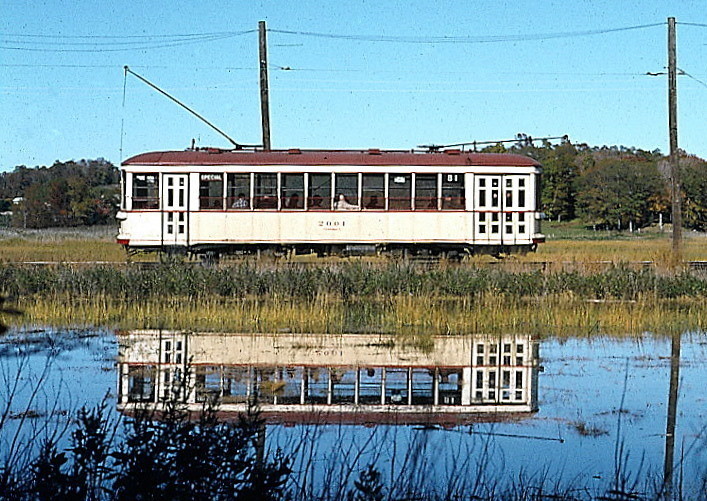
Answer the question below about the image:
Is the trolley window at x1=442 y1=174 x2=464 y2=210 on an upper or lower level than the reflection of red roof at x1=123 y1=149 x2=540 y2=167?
lower

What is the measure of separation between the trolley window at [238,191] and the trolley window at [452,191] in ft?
16.8

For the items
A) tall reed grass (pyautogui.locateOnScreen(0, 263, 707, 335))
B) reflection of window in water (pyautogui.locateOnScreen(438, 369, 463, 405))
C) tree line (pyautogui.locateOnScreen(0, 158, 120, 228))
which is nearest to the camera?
reflection of window in water (pyautogui.locateOnScreen(438, 369, 463, 405))

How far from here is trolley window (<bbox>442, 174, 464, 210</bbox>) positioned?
27.4m

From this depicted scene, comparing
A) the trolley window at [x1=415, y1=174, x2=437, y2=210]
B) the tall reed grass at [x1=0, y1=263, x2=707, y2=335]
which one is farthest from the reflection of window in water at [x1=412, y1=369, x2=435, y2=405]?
the trolley window at [x1=415, y1=174, x2=437, y2=210]

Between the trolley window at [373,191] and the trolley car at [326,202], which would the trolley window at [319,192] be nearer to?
the trolley car at [326,202]

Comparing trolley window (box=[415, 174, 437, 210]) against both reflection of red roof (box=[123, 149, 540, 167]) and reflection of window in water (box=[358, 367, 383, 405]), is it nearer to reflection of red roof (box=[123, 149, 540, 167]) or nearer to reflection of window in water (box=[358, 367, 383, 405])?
reflection of red roof (box=[123, 149, 540, 167])

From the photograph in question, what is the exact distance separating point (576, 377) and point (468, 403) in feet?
6.42

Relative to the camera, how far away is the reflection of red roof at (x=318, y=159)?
2725cm

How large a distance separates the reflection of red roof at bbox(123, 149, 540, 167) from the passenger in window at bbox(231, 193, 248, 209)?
A: 2.87 ft

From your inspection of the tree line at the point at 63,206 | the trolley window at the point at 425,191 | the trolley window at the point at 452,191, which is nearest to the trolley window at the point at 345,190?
the trolley window at the point at 425,191

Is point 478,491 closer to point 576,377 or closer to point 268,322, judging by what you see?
point 576,377

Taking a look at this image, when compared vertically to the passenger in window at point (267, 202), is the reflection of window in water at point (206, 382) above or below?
below

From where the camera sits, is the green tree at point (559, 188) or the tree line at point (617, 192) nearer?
the tree line at point (617, 192)

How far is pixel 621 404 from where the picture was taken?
372 inches
